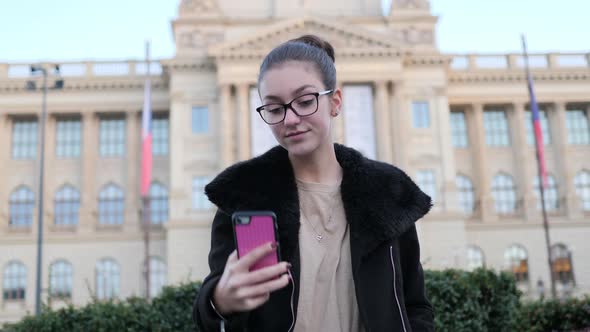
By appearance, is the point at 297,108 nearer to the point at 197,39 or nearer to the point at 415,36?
the point at 197,39

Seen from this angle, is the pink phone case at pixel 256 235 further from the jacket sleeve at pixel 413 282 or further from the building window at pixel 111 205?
the building window at pixel 111 205

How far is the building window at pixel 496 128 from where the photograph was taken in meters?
42.2

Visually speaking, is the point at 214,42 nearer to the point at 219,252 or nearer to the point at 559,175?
the point at 559,175

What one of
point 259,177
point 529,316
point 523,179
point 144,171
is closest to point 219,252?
point 259,177

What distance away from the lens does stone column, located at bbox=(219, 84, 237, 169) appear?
35.7 m

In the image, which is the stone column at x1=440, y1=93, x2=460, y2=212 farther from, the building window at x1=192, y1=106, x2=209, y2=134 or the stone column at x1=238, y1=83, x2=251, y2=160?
the building window at x1=192, y1=106, x2=209, y2=134

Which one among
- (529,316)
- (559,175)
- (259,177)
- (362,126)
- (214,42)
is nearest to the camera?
(259,177)

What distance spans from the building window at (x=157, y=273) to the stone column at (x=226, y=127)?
7.75m

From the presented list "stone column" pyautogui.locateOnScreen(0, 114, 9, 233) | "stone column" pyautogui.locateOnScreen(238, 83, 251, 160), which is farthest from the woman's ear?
"stone column" pyautogui.locateOnScreen(0, 114, 9, 233)

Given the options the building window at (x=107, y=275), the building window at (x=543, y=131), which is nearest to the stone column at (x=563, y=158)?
the building window at (x=543, y=131)

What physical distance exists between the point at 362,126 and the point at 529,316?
25.7m

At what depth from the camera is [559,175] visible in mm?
41500

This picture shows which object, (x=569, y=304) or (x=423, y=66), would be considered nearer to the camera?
(x=569, y=304)

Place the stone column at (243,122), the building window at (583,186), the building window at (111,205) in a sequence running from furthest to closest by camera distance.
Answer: the building window at (583,186), the building window at (111,205), the stone column at (243,122)
